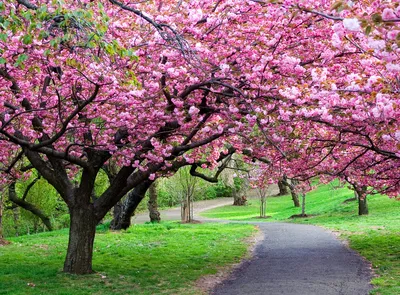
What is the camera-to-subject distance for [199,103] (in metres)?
9.07

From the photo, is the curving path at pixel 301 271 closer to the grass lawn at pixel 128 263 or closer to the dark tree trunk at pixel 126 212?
the grass lawn at pixel 128 263

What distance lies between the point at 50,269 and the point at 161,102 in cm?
515

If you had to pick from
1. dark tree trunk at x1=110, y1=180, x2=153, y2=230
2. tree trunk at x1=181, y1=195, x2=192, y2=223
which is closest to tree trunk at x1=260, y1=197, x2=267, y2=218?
tree trunk at x1=181, y1=195, x2=192, y2=223

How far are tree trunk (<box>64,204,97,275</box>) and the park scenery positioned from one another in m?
0.02

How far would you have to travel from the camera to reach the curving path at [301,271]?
28.1ft

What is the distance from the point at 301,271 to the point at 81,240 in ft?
16.9

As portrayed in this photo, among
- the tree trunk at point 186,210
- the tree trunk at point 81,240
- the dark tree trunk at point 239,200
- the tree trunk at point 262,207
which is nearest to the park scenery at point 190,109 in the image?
the tree trunk at point 81,240

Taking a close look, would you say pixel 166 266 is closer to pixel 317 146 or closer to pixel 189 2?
pixel 317 146

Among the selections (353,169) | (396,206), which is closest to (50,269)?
(353,169)

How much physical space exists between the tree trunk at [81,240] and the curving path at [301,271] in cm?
312

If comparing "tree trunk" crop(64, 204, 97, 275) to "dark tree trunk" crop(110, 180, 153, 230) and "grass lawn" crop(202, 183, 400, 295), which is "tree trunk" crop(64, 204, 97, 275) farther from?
"dark tree trunk" crop(110, 180, 153, 230)

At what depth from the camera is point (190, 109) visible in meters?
8.10

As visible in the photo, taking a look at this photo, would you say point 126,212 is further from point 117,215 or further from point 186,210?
point 186,210

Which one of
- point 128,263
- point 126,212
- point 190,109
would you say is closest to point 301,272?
point 128,263
